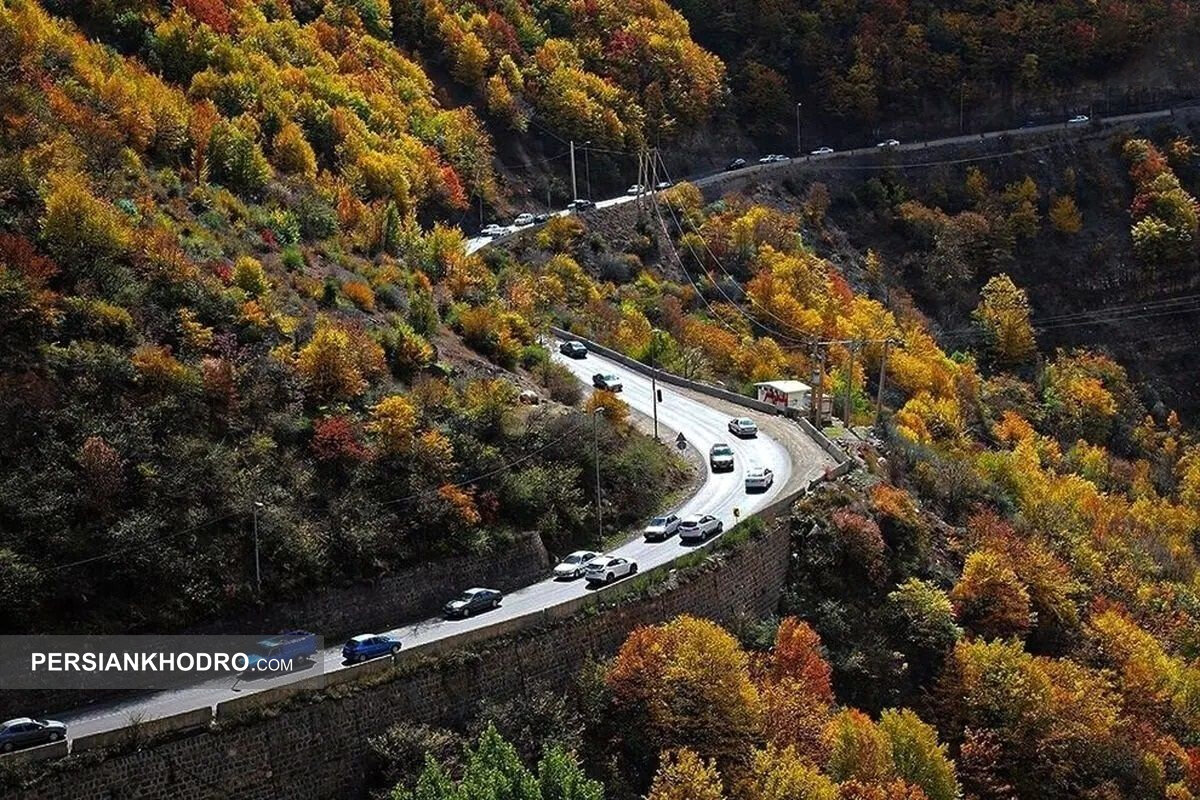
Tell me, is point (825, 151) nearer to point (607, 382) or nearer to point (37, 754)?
point (607, 382)

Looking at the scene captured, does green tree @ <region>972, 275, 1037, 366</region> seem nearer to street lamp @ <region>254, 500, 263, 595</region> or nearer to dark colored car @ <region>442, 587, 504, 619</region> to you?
dark colored car @ <region>442, 587, 504, 619</region>

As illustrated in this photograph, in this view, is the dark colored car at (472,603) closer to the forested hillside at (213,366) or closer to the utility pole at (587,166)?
the forested hillside at (213,366)

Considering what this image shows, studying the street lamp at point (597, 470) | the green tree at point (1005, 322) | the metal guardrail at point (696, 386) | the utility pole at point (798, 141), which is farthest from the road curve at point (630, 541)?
the utility pole at point (798, 141)

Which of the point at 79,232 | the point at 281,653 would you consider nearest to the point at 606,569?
the point at 281,653

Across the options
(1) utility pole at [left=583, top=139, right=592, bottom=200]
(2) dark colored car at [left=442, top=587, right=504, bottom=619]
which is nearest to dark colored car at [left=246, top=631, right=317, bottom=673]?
(2) dark colored car at [left=442, top=587, right=504, bottom=619]

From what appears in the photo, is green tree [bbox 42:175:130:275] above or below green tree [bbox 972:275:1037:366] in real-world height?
above
